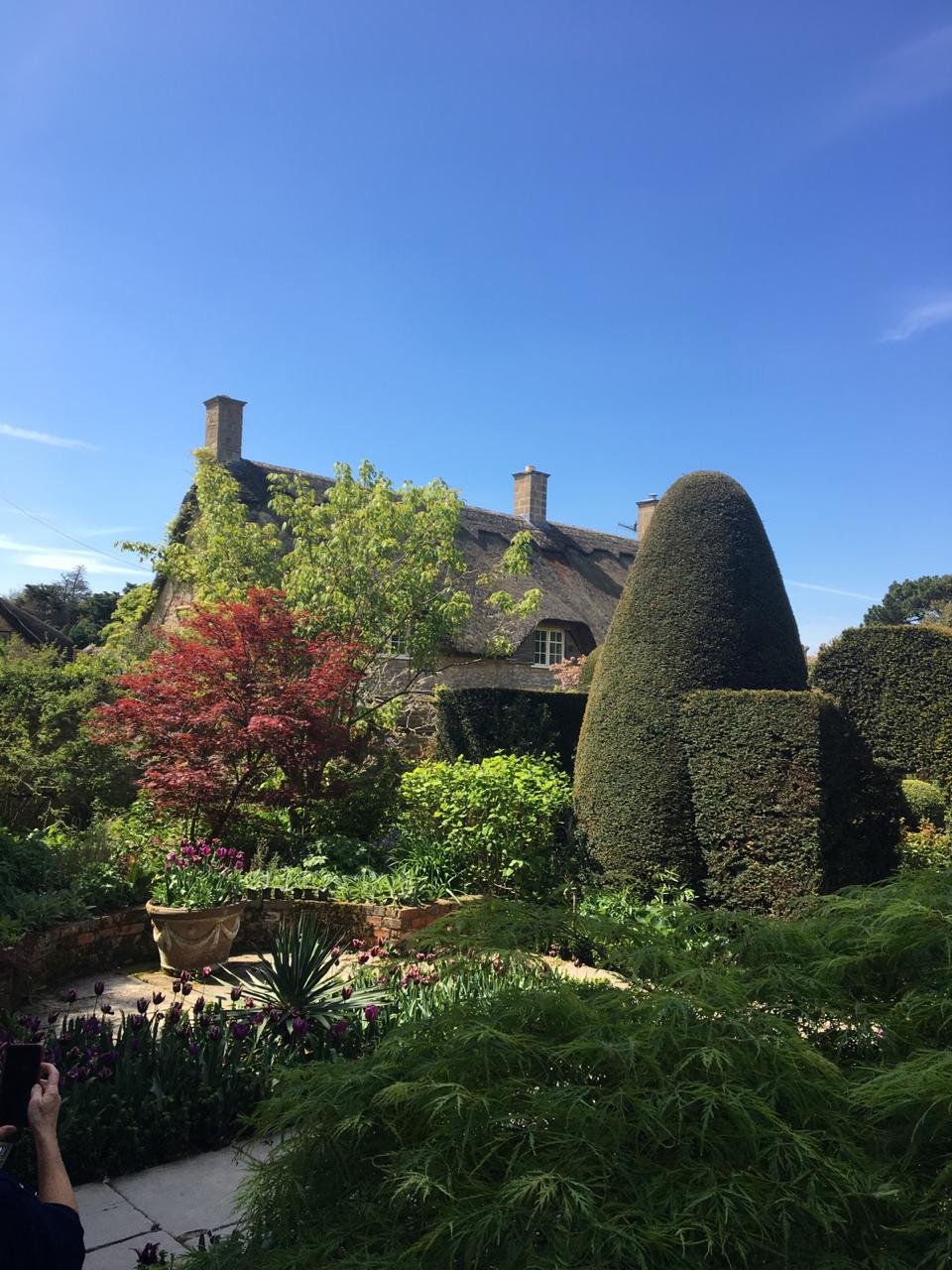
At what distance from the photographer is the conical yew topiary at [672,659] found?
28.2 ft

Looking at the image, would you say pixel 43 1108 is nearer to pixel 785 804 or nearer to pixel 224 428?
pixel 785 804

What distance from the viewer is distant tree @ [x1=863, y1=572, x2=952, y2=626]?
5062 centimetres

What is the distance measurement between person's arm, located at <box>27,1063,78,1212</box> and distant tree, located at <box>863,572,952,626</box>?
5305 cm

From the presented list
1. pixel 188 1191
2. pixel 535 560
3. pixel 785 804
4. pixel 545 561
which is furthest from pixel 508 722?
pixel 545 561

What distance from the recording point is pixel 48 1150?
80.8 inches

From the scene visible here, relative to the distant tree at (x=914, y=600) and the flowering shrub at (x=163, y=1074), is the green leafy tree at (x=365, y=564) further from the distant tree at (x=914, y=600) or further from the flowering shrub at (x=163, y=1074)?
the distant tree at (x=914, y=600)

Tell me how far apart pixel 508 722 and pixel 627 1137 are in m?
10.0

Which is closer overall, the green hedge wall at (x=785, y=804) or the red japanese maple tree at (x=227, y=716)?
the green hedge wall at (x=785, y=804)

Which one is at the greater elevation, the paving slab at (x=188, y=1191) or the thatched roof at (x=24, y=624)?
the thatched roof at (x=24, y=624)

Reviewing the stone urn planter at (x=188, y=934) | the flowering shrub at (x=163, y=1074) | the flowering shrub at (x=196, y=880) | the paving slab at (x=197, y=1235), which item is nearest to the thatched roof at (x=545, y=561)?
the flowering shrub at (x=196, y=880)

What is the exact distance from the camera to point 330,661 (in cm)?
990

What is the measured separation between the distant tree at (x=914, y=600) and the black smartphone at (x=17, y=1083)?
174 feet

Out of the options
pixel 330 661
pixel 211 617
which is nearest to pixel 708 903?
pixel 330 661

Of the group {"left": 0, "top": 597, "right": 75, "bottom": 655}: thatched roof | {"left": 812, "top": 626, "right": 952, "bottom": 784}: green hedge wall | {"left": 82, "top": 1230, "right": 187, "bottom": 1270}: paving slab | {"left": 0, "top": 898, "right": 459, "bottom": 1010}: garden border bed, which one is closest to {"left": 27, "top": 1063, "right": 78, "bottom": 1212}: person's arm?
{"left": 82, "top": 1230, "right": 187, "bottom": 1270}: paving slab
